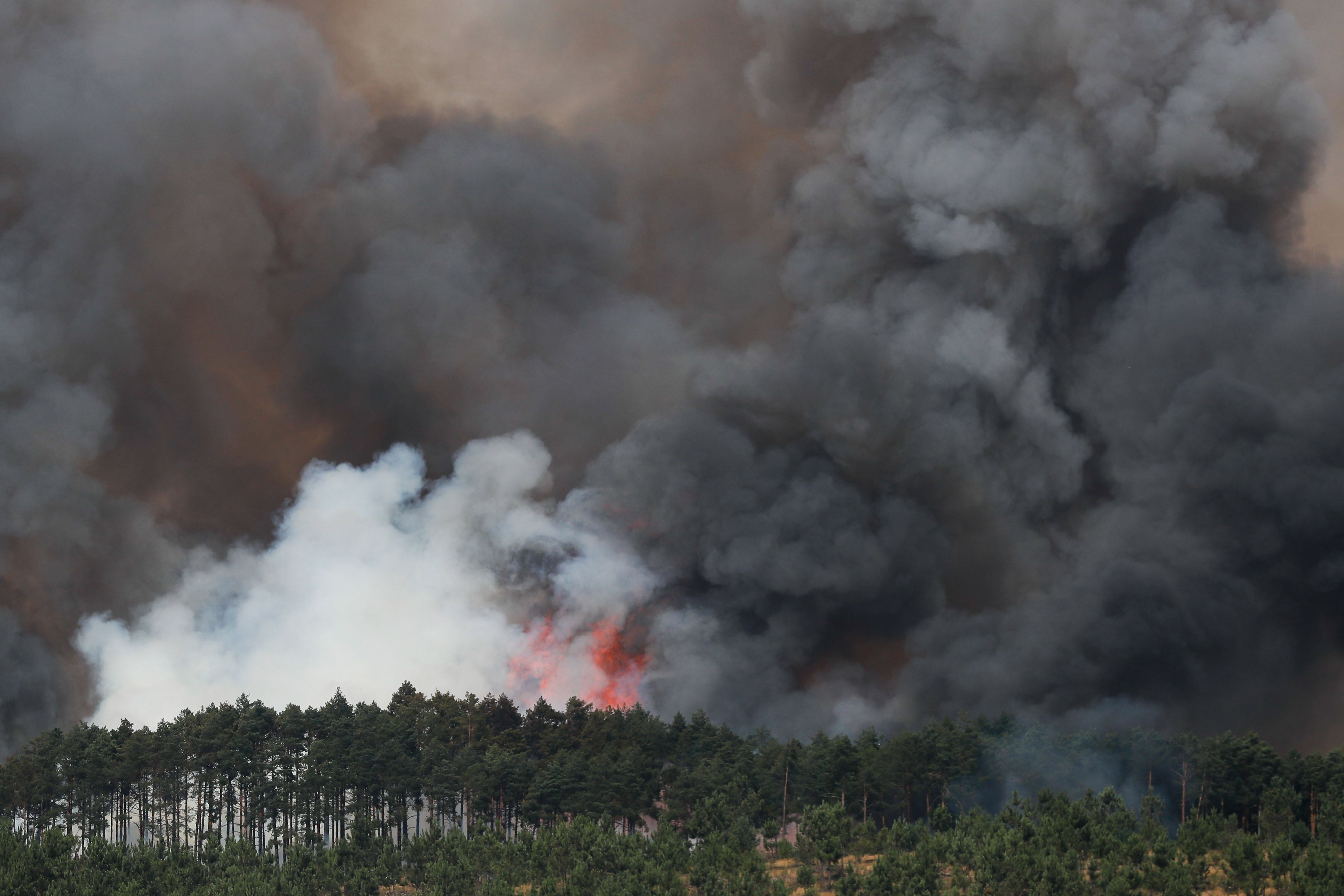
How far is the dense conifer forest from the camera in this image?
7625cm

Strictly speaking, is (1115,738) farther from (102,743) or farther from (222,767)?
(102,743)

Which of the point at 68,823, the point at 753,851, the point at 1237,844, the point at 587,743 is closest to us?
the point at 1237,844

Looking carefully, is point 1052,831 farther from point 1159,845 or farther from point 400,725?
point 400,725

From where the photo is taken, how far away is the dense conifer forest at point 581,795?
76250mm

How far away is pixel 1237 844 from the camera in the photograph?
72.2 meters

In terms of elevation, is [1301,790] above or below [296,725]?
below

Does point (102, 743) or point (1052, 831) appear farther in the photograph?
point (102, 743)

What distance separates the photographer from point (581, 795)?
93.6 m

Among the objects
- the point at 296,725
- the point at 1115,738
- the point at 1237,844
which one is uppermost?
the point at 296,725

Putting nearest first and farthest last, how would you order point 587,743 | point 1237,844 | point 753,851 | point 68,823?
point 1237,844
point 753,851
point 68,823
point 587,743

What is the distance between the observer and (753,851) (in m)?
79.1

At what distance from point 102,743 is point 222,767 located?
9169 millimetres

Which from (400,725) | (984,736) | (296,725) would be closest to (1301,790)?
(984,736)

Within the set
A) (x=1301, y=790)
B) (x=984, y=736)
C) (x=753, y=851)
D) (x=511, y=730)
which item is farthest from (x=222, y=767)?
(x=1301, y=790)
